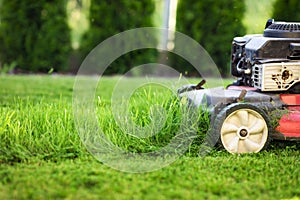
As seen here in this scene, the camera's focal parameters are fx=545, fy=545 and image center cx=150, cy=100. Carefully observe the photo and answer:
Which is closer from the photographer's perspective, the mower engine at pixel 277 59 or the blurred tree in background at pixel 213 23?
the mower engine at pixel 277 59

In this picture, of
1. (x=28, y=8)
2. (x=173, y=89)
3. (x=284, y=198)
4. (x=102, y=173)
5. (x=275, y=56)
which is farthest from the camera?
(x=28, y=8)

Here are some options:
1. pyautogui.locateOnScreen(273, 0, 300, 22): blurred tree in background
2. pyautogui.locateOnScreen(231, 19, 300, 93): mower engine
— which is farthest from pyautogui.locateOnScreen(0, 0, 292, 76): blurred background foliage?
pyautogui.locateOnScreen(231, 19, 300, 93): mower engine

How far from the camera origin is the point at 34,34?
381 inches

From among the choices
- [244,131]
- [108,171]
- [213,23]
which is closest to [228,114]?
[244,131]

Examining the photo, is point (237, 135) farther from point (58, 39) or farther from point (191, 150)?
point (58, 39)

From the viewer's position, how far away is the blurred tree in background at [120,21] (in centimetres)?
966

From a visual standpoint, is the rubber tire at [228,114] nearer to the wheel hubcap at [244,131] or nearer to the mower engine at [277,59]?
the wheel hubcap at [244,131]

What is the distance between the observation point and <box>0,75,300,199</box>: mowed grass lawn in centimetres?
309

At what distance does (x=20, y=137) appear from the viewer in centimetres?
396

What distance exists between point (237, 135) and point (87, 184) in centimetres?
135

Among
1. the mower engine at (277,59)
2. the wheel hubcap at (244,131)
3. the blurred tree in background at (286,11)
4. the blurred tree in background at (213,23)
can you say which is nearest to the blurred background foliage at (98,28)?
the blurred tree in background at (213,23)

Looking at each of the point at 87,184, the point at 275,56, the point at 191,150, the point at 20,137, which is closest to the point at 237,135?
the point at 191,150

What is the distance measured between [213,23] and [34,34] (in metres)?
3.17

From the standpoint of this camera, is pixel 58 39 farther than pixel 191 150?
Yes
